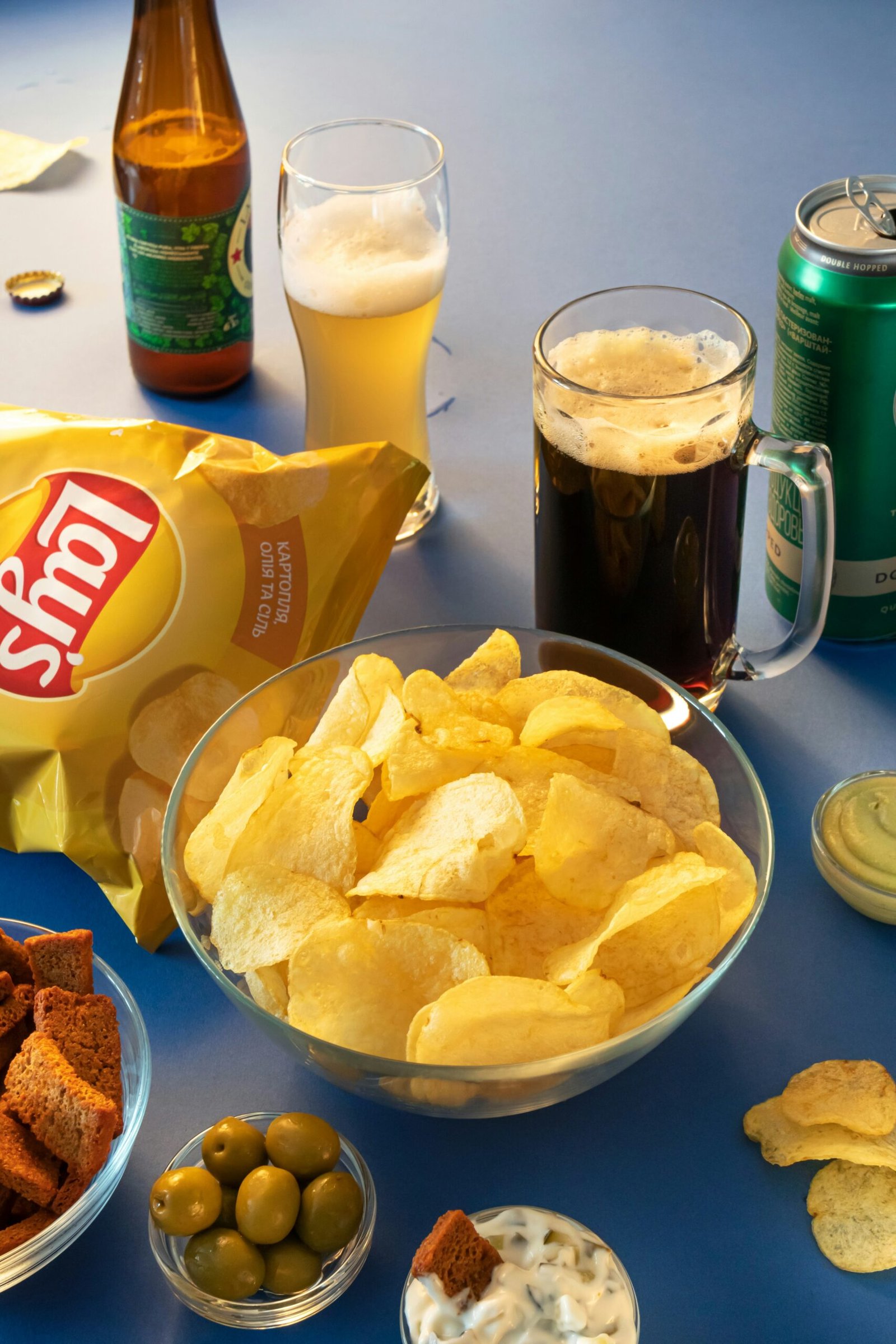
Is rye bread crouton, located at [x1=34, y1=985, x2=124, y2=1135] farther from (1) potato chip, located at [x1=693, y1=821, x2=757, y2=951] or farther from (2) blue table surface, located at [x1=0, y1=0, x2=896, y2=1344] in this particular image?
(1) potato chip, located at [x1=693, y1=821, x2=757, y2=951]

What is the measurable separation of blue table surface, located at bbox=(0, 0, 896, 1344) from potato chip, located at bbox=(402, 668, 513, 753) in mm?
217

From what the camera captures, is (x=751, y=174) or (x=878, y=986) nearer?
(x=878, y=986)

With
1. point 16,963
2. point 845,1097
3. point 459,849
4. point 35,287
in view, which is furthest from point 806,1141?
point 35,287

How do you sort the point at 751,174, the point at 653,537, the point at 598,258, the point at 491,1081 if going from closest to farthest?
the point at 491,1081 → the point at 653,537 → the point at 598,258 → the point at 751,174

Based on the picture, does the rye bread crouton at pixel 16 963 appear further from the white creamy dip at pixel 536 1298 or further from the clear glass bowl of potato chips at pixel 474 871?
the white creamy dip at pixel 536 1298

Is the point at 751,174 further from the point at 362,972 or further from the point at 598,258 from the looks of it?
the point at 362,972

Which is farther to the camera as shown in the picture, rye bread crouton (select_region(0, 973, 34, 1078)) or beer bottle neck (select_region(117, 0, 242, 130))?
beer bottle neck (select_region(117, 0, 242, 130))

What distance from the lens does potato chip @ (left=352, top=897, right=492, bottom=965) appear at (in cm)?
75

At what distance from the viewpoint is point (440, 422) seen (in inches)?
55.2

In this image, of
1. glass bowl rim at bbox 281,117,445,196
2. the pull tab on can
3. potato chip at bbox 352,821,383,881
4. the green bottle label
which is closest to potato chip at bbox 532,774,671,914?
potato chip at bbox 352,821,383,881

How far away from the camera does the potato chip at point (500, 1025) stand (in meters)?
0.68

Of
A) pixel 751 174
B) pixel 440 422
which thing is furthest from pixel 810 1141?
pixel 751 174

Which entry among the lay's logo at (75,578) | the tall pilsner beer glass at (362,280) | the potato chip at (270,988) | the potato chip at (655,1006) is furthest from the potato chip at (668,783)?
the tall pilsner beer glass at (362,280)

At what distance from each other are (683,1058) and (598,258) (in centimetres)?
108
